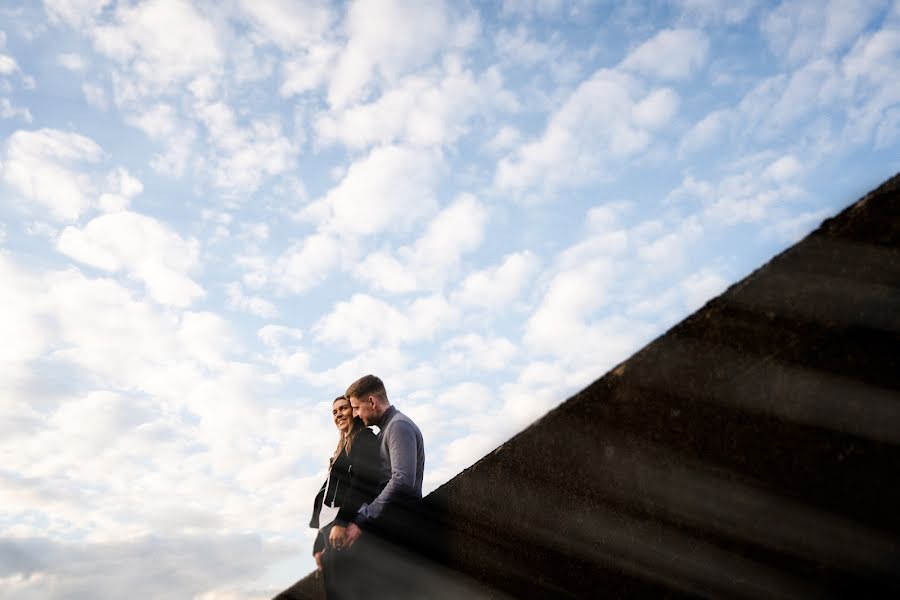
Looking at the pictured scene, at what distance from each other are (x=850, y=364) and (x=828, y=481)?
1.09ft

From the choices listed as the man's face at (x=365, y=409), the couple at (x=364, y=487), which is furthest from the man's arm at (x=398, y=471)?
the man's face at (x=365, y=409)

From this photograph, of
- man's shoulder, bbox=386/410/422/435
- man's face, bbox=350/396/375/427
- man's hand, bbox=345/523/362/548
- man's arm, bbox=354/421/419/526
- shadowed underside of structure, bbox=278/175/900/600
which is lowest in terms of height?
shadowed underside of structure, bbox=278/175/900/600

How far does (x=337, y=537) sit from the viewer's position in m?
3.03

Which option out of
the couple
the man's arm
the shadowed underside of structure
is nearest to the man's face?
the couple

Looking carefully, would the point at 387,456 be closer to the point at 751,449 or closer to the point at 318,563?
the point at 318,563

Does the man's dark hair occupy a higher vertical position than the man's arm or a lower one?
higher

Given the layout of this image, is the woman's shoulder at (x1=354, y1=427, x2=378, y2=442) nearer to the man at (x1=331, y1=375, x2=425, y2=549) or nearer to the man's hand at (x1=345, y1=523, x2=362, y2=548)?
the man at (x1=331, y1=375, x2=425, y2=549)

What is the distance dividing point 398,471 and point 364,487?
0.31 meters

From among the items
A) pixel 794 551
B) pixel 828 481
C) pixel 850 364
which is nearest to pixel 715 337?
pixel 850 364

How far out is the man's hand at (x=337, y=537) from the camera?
2984 mm

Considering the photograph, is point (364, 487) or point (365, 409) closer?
point (364, 487)

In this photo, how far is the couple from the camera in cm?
285

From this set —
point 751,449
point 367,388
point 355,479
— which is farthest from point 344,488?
point 751,449

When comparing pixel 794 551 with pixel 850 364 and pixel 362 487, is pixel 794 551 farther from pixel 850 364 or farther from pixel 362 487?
pixel 362 487
